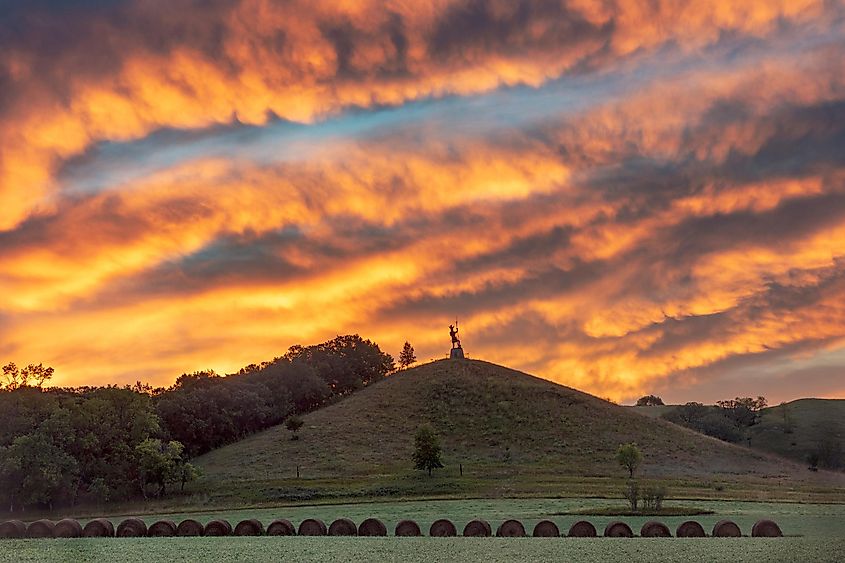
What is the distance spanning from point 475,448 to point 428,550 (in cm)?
10214

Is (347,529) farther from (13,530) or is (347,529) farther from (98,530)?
(13,530)

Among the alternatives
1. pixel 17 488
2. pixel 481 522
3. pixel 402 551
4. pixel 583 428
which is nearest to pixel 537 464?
pixel 583 428

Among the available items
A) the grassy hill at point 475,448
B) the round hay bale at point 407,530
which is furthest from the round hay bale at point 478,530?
the grassy hill at point 475,448

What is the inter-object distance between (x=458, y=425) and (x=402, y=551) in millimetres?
116827

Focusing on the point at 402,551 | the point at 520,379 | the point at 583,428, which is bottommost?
the point at 402,551

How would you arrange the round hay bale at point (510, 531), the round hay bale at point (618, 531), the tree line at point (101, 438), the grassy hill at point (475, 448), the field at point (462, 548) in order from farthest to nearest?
the grassy hill at point (475, 448) < the tree line at point (101, 438) < the round hay bale at point (510, 531) < the round hay bale at point (618, 531) < the field at point (462, 548)

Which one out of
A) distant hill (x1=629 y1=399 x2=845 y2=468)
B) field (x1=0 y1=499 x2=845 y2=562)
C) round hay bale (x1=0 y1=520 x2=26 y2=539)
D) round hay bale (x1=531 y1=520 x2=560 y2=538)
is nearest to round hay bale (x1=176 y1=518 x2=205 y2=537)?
field (x1=0 y1=499 x2=845 y2=562)

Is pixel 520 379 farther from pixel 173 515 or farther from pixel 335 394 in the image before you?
pixel 173 515

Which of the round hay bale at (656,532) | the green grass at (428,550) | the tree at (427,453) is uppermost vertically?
the tree at (427,453)

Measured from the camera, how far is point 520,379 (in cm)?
18700

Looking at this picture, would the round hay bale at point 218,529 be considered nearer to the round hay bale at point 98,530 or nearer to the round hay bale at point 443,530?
the round hay bale at point 98,530

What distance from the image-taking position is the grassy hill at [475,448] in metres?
104

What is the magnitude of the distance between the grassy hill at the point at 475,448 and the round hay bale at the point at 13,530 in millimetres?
48041

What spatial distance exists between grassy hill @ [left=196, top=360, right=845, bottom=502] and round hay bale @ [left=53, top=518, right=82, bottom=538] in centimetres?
4772
